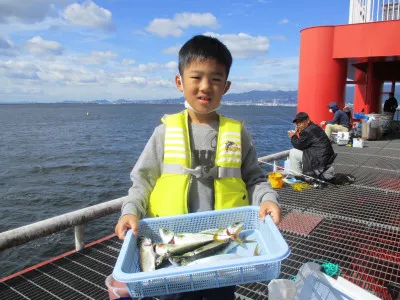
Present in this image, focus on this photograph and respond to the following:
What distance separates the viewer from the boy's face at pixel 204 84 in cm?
235

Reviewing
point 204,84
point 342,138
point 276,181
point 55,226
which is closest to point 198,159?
point 204,84

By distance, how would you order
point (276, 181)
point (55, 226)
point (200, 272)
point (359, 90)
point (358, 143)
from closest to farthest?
point (200, 272), point (55, 226), point (276, 181), point (358, 143), point (359, 90)

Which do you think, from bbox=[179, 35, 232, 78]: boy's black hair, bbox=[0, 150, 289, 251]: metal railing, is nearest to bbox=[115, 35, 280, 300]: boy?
bbox=[179, 35, 232, 78]: boy's black hair

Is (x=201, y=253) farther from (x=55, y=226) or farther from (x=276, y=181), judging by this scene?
(x=276, y=181)

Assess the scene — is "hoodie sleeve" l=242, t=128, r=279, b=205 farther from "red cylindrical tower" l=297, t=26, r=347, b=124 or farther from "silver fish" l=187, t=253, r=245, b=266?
"red cylindrical tower" l=297, t=26, r=347, b=124

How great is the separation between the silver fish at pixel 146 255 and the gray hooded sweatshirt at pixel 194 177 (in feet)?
0.92

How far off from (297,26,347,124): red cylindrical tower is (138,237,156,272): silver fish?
1419cm

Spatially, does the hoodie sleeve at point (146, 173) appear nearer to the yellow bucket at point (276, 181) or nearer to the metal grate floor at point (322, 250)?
the metal grate floor at point (322, 250)

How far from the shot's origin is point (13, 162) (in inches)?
1107

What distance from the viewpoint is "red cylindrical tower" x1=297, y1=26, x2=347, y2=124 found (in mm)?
14430

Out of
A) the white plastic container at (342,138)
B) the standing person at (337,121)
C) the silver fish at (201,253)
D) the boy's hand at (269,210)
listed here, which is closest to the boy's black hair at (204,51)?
the boy's hand at (269,210)

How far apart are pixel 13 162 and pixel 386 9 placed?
98.7ft

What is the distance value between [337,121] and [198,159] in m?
12.7

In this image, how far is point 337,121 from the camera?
13.6 metres
